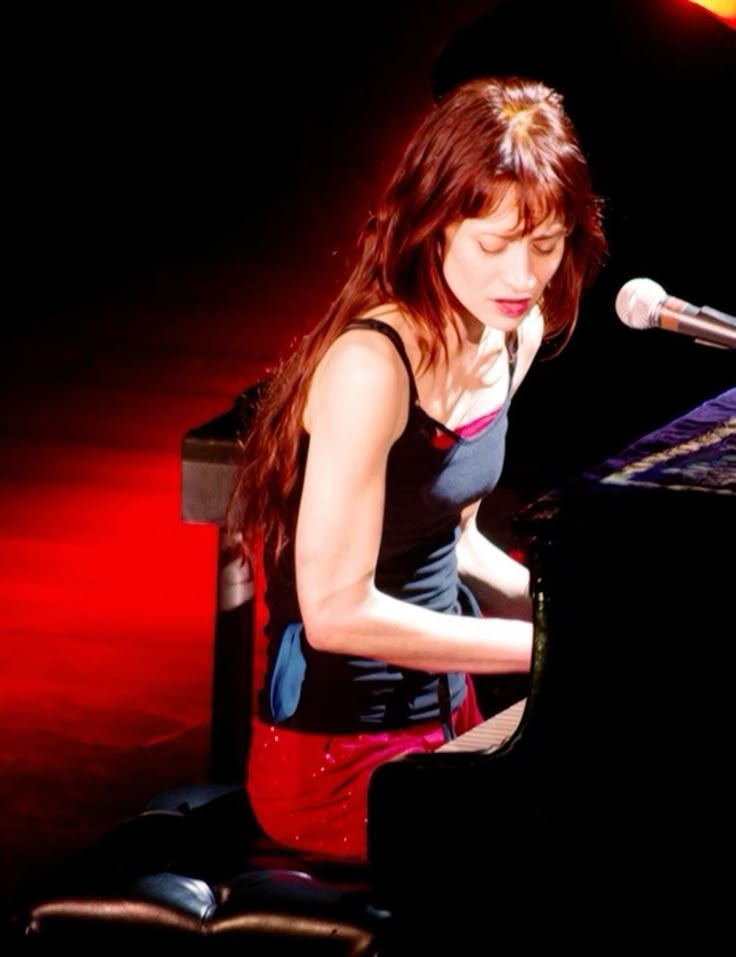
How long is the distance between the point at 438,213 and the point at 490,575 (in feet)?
2.16

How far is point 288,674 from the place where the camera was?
2369 millimetres

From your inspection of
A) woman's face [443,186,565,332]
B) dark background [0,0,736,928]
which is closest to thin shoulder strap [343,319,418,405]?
woman's face [443,186,565,332]

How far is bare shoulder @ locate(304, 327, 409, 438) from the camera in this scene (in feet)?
6.93

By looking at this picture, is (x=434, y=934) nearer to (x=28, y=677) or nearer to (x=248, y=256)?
(x=28, y=677)

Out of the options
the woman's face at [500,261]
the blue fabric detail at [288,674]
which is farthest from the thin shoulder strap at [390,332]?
the blue fabric detail at [288,674]

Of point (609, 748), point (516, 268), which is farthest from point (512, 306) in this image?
point (609, 748)

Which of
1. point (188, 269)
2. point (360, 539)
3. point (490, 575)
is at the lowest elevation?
point (490, 575)

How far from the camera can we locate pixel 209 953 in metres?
2.11

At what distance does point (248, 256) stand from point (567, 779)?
6908mm

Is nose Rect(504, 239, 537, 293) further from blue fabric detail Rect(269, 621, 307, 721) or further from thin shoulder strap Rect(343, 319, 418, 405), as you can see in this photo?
blue fabric detail Rect(269, 621, 307, 721)

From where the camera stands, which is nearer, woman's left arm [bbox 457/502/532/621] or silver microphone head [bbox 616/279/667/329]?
silver microphone head [bbox 616/279/667/329]

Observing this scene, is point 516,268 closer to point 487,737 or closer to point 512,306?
point 512,306

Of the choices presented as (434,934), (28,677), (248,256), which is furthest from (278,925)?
(248,256)

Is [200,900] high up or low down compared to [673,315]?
down
